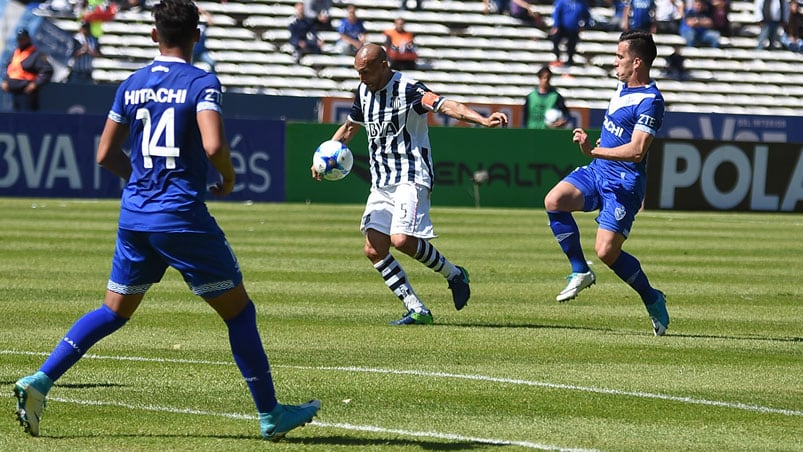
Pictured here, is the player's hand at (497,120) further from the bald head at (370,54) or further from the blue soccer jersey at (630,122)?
the bald head at (370,54)

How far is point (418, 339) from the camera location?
10008 mm

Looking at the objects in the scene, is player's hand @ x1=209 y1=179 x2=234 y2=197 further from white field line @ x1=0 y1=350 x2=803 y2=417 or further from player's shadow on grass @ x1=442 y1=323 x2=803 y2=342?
player's shadow on grass @ x1=442 y1=323 x2=803 y2=342

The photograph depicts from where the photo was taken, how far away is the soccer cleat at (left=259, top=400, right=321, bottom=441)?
644 cm

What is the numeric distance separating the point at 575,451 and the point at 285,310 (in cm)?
546

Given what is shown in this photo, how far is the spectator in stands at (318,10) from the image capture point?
113 feet

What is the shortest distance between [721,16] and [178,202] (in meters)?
32.8

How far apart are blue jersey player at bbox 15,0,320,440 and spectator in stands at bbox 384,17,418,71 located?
26.1 metres

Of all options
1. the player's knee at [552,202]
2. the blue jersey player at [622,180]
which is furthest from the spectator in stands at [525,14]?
the player's knee at [552,202]

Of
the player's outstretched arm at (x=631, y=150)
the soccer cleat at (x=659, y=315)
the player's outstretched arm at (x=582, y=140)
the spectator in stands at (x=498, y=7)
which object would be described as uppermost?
the spectator in stands at (x=498, y=7)

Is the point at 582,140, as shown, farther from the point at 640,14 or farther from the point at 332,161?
the point at 640,14

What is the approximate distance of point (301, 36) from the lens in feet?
111

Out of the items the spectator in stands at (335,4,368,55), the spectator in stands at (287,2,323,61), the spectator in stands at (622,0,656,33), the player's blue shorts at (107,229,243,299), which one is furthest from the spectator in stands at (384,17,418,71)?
the player's blue shorts at (107,229,243,299)

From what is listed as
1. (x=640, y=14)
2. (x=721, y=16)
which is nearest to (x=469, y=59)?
(x=640, y=14)

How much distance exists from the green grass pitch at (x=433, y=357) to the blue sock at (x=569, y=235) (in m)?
0.48
